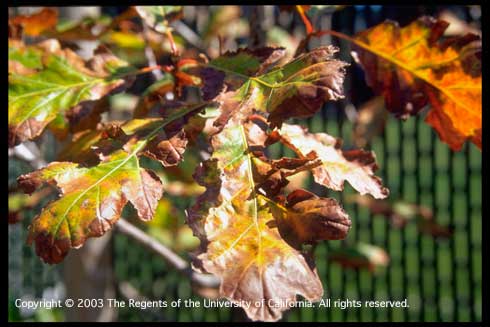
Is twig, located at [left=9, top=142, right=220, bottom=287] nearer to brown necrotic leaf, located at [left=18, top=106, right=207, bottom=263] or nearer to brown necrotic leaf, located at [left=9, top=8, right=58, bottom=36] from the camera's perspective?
brown necrotic leaf, located at [left=9, top=8, right=58, bottom=36]

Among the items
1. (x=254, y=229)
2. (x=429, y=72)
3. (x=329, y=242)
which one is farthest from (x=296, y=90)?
(x=329, y=242)

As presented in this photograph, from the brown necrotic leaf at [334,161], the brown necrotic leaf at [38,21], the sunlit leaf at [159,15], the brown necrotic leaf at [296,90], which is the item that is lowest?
the brown necrotic leaf at [334,161]

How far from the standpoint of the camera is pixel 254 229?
0.74 meters

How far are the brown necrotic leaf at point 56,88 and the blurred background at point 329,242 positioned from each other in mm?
191

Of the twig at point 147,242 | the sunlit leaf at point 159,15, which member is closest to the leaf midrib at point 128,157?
the sunlit leaf at point 159,15

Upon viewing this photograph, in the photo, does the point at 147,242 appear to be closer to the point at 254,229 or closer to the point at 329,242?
the point at 254,229

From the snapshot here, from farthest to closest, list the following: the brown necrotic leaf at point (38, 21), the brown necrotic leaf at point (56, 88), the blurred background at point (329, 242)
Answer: the blurred background at point (329, 242) → the brown necrotic leaf at point (38, 21) → the brown necrotic leaf at point (56, 88)

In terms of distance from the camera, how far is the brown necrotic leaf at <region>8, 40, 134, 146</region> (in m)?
0.96

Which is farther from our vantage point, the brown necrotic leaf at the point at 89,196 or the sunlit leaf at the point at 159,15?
the sunlit leaf at the point at 159,15

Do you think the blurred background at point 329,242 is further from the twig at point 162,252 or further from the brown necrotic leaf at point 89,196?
the brown necrotic leaf at point 89,196

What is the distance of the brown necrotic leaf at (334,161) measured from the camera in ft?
2.62

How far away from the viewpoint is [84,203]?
0.73 m

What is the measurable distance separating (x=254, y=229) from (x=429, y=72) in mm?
469

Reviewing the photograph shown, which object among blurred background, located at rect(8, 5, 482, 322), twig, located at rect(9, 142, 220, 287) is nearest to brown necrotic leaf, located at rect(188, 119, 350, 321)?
blurred background, located at rect(8, 5, 482, 322)
